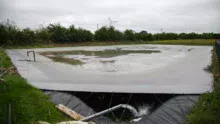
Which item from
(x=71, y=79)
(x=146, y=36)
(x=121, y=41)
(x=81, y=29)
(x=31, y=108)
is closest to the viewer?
(x=31, y=108)

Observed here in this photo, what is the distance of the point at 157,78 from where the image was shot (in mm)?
7000

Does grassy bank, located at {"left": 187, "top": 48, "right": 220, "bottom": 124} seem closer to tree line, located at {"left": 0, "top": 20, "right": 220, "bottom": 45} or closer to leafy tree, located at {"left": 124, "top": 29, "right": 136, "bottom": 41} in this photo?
tree line, located at {"left": 0, "top": 20, "right": 220, "bottom": 45}

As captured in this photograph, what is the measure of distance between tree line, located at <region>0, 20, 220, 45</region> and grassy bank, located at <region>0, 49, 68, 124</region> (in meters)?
19.3

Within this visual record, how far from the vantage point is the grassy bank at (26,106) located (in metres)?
A: 3.76

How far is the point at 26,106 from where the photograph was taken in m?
4.09

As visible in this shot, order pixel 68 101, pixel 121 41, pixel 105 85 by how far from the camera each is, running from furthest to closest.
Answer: pixel 121 41 → pixel 105 85 → pixel 68 101

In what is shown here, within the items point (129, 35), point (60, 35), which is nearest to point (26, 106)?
point (60, 35)

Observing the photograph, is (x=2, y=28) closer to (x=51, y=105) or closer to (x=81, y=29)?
(x=81, y=29)

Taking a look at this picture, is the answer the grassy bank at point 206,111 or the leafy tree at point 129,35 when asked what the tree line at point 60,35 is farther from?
the grassy bank at point 206,111

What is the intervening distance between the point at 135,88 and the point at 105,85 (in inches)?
32.9

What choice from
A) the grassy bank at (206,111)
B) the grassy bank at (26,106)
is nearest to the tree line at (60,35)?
the grassy bank at (26,106)

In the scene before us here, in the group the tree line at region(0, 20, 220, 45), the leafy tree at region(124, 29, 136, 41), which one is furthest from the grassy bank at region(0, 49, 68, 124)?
the leafy tree at region(124, 29, 136, 41)

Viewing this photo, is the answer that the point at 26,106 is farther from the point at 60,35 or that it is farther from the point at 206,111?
the point at 60,35

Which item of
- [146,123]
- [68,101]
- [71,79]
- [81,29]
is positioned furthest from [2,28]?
[146,123]
